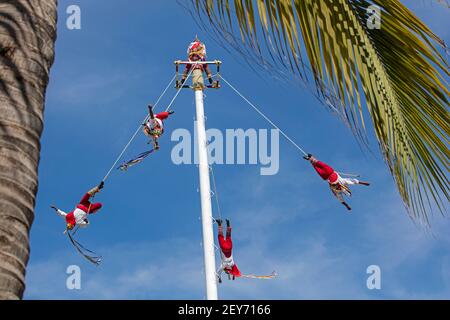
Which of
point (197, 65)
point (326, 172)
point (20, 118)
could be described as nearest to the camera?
point (20, 118)

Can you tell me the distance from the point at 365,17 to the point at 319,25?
0.27 metres

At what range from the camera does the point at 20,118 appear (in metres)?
2.63

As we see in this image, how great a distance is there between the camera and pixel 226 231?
12.8m

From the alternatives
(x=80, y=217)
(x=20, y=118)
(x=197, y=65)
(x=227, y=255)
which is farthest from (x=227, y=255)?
(x=20, y=118)

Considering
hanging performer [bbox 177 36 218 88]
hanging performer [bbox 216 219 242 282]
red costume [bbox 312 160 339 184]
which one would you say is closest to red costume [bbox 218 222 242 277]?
hanging performer [bbox 216 219 242 282]

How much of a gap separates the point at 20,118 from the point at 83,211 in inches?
335

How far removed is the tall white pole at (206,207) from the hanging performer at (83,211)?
2508mm

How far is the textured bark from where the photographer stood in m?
2.42

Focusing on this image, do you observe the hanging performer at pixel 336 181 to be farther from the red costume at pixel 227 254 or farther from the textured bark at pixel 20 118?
the textured bark at pixel 20 118

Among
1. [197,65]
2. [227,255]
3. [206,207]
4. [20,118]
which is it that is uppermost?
[197,65]

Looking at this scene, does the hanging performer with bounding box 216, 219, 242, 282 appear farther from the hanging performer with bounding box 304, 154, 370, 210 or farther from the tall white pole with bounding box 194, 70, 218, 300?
the hanging performer with bounding box 304, 154, 370, 210

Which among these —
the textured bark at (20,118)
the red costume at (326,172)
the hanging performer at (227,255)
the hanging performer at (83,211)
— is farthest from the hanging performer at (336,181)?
the textured bark at (20,118)

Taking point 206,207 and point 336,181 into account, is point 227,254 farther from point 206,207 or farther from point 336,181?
point 336,181
